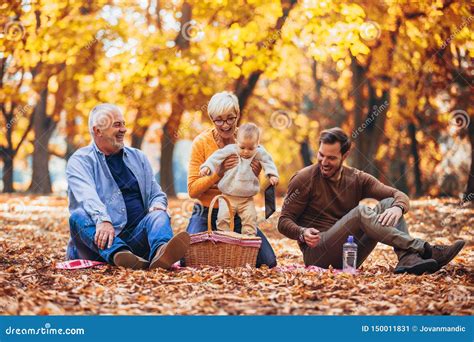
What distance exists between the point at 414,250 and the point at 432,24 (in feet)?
18.0

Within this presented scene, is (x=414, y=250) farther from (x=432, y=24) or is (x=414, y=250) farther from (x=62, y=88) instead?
(x=62, y=88)

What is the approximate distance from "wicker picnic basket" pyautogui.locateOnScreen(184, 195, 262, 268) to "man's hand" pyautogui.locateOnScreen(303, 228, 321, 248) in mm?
319

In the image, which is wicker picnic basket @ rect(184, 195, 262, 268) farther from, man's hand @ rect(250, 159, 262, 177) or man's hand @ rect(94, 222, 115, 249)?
man's hand @ rect(94, 222, 115, 249)

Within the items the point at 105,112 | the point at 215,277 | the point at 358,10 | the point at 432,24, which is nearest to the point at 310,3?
the point at 358,10

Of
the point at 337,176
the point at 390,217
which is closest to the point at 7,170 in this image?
the point at 337,176

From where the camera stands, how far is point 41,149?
15.2 meters

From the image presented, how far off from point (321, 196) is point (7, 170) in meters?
13.7

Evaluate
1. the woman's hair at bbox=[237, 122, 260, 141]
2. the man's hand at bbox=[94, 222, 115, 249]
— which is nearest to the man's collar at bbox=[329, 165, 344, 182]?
the woman's hair at bbox=[237, 122, 260, 141]

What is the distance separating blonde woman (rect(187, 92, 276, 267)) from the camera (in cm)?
534

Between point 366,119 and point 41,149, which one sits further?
point 41,149

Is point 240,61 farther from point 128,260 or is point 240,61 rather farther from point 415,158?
point 128,260

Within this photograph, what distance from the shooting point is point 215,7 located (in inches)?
444

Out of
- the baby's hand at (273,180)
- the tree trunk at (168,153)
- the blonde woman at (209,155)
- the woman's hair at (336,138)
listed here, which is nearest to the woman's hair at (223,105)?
the blonde woman at (209,155)

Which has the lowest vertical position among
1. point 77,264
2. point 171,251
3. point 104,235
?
point 77,264
